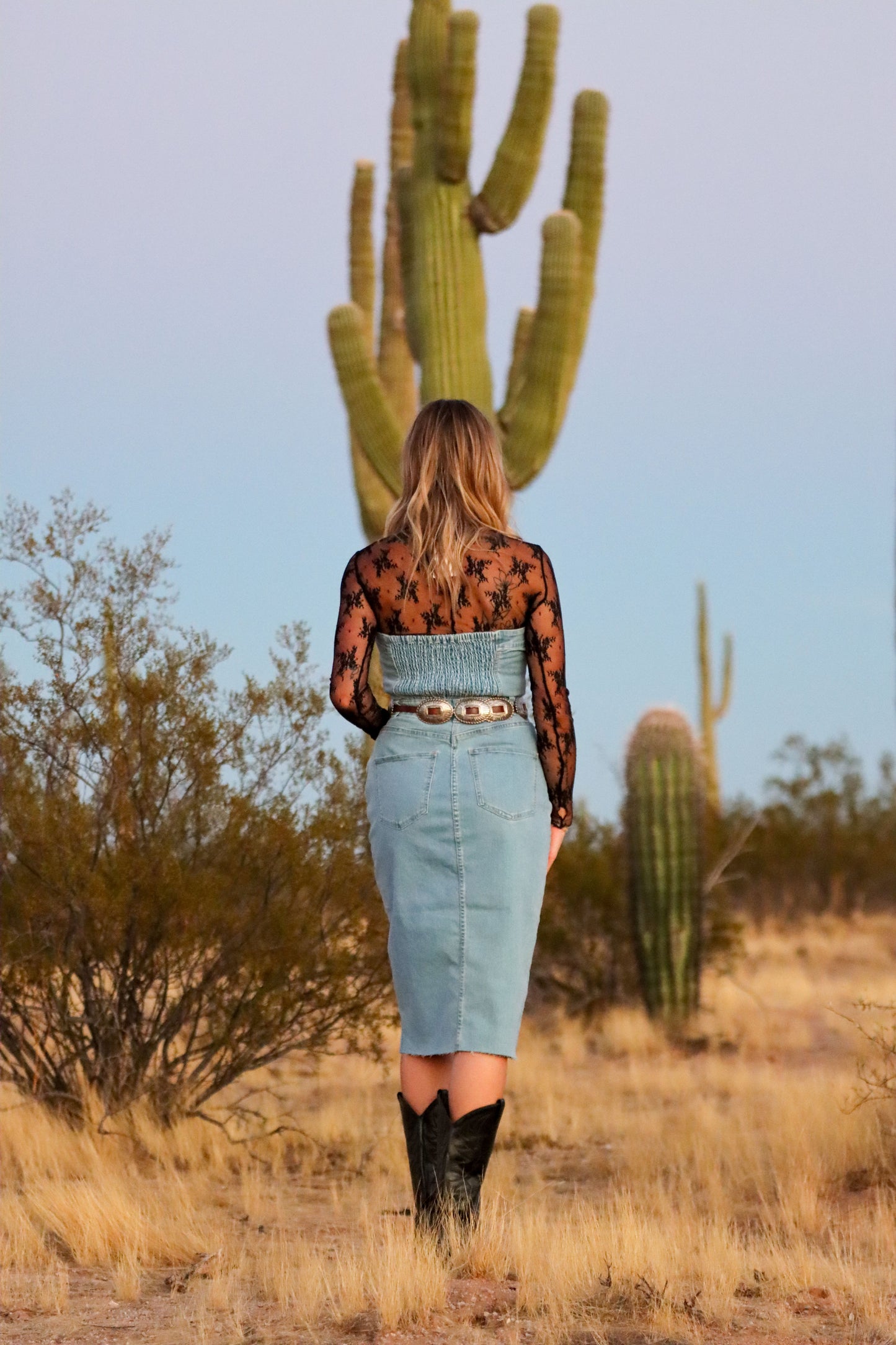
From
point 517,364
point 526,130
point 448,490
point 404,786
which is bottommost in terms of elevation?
point 404,786

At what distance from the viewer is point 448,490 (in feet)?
14.0

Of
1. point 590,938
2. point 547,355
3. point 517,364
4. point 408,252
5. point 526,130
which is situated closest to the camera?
point 547,355

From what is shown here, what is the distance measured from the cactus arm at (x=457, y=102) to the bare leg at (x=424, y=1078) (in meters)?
9.14

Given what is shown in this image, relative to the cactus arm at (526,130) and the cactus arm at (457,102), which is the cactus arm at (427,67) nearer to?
the cactus arm at (457,102)

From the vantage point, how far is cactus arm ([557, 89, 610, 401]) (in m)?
12.2

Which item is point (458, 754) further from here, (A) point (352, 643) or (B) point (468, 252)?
(B) point (468, 252)

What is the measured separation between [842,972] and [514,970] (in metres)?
13.4

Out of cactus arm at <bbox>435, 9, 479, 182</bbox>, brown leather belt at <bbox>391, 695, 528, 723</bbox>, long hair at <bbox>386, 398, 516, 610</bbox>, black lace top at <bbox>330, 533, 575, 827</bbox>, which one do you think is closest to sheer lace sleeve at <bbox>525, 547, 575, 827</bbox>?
black lace top at <bbox>330, 533, 575, 827</bbox>

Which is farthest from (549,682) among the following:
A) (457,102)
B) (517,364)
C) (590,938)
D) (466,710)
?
(517,364)

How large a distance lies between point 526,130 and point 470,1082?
9.16m

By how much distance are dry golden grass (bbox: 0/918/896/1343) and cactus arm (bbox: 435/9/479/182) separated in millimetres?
6965

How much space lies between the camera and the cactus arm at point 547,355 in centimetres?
1150

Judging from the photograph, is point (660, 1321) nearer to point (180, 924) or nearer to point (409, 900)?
point (409, 900)

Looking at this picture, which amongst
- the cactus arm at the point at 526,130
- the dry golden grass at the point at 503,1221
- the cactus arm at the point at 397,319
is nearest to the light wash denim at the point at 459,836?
the dry golden grass at the point at 503,1221
